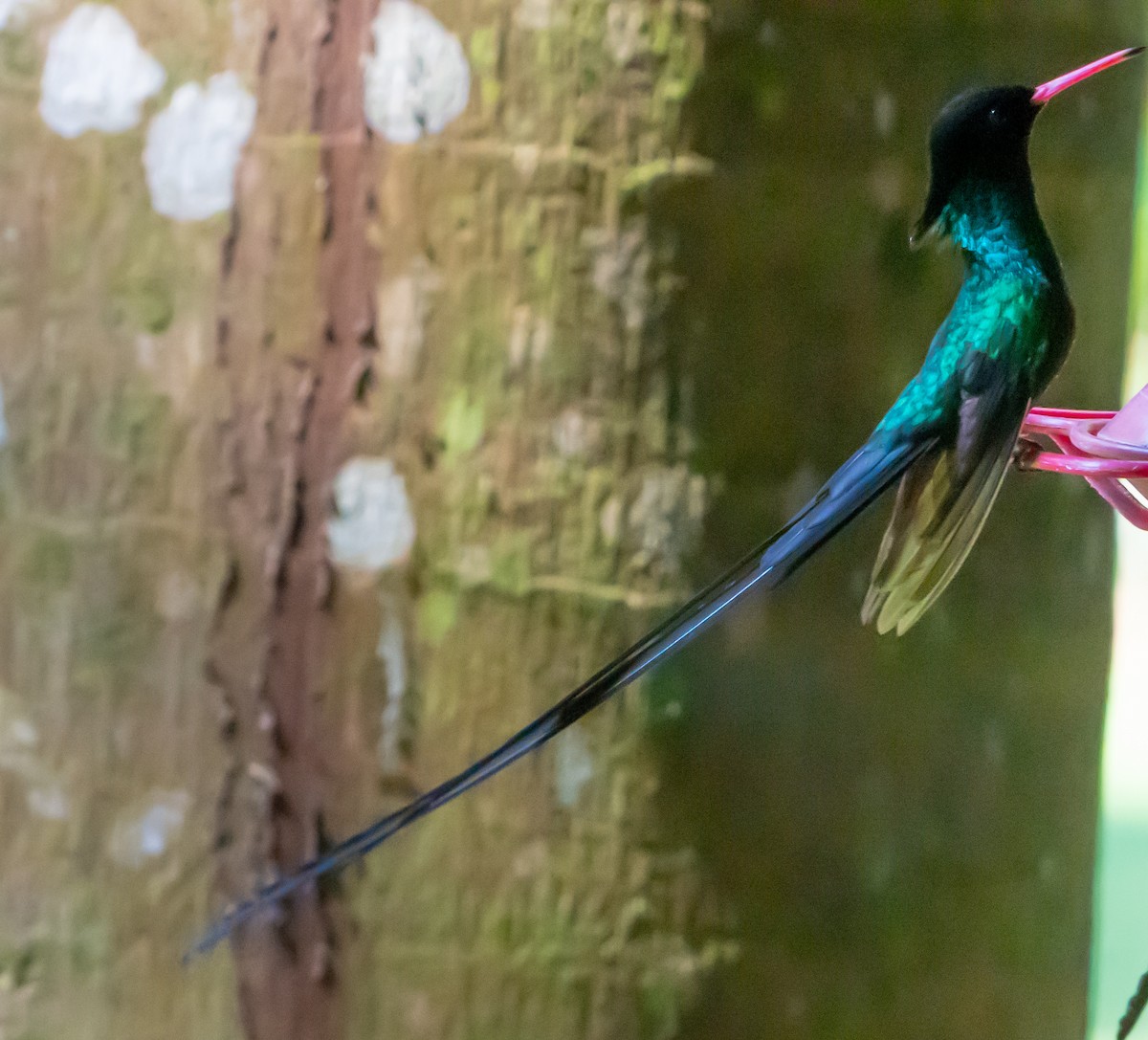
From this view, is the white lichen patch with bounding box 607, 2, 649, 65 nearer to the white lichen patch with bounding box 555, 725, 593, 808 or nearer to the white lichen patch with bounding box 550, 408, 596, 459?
the white lichen patch with bounding box 550, 408, 596, 459

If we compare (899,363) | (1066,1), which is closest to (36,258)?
(899,363)

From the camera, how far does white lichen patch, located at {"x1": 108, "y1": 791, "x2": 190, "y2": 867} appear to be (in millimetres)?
502

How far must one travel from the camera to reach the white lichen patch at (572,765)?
489 millimetres

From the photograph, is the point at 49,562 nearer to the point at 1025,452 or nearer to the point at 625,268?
the point at 625,268

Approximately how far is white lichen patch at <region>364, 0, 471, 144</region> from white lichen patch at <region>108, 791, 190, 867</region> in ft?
1.16

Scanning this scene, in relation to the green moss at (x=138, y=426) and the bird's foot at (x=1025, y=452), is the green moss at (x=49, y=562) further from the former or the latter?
the bird's foot at (x=1025, y=452)

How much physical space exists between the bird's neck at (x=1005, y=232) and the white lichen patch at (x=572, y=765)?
29cm

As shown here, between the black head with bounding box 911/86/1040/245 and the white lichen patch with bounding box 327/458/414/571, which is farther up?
the black head with bounding box 911/86/1040/245

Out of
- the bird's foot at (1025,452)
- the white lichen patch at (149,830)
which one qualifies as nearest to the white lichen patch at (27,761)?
the white lichen patch at (149,830)

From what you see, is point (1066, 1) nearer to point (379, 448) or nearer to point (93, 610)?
point (379, 448)

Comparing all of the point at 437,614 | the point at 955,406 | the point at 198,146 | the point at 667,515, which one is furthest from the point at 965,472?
the point at 198,146

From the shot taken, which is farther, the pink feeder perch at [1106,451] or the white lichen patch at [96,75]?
the white lichen patch at [96,75]

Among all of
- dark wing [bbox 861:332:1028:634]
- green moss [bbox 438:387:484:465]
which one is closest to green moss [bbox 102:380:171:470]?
green moss [bbox 438:387:484:465]

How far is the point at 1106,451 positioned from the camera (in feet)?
1.15
